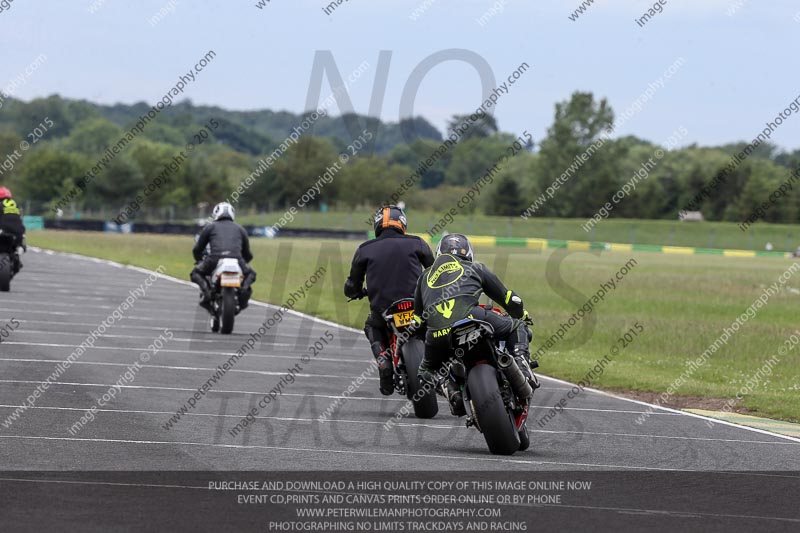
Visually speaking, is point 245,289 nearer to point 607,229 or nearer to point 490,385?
point 490,385

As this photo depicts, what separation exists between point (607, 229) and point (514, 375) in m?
93.2

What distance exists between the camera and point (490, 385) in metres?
9.73

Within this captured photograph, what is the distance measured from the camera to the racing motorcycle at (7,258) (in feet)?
79.8

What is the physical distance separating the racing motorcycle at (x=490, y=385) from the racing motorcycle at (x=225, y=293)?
379 inches

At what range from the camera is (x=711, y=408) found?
14.4m

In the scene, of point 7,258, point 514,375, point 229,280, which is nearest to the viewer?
point 514,375

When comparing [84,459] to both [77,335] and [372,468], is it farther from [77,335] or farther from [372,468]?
[77,335]

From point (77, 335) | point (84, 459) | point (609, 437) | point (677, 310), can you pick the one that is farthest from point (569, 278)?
point (84, 459)

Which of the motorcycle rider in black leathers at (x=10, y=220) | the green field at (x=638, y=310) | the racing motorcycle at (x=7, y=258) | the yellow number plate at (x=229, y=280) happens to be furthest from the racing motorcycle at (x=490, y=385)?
the racing motorcycle at (x=7, y=258)

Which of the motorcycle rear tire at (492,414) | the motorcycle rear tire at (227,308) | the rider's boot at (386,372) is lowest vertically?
the motorcycle rear tire at (227,308)

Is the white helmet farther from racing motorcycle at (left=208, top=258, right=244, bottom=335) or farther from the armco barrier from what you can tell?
the armco barrier

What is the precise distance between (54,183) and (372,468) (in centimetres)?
11965

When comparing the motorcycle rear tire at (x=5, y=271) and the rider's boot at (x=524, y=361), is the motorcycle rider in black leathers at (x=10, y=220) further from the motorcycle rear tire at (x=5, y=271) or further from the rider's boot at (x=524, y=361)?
the rider's boot at (x=524, y=361)

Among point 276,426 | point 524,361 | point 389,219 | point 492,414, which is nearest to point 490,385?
point 492,414
